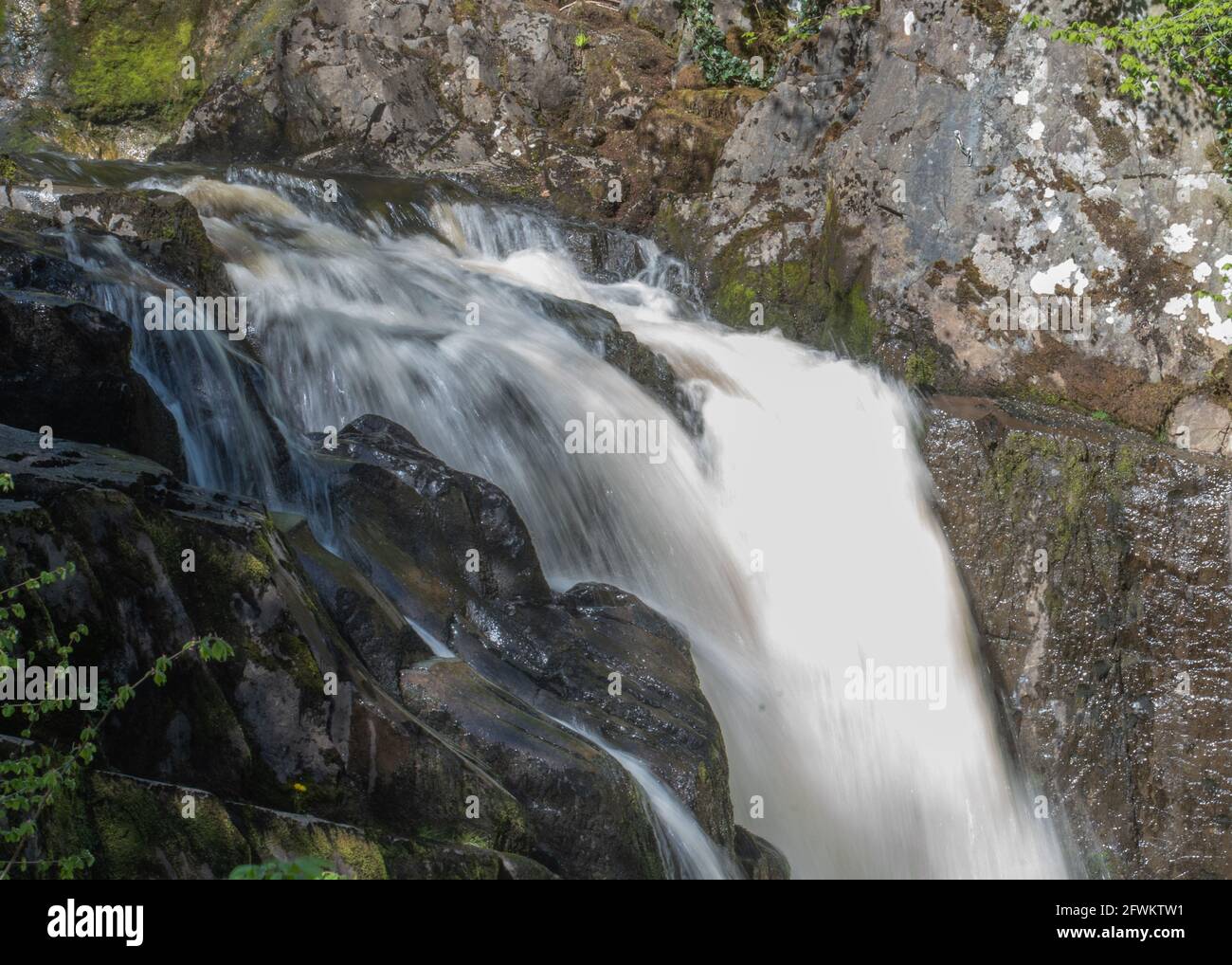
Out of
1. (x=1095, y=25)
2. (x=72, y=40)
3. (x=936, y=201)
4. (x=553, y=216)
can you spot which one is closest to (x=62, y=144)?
(x=72, y=40)

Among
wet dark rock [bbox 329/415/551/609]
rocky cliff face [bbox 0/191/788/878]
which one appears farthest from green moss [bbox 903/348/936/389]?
wet dark rock [bbox 329/415/551/609]

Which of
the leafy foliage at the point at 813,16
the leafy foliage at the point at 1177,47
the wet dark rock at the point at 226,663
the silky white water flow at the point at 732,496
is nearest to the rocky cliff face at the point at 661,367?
the wet dark rock at the point at 226,663

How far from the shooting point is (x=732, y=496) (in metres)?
8.92

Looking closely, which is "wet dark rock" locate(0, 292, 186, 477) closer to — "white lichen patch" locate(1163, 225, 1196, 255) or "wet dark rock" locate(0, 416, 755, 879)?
"wet dark rock" locate(0, 416, 755, 879)

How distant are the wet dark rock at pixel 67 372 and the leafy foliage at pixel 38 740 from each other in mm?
1524

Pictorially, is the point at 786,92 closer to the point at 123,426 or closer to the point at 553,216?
the point at 553,216

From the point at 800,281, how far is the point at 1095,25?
3.23 m

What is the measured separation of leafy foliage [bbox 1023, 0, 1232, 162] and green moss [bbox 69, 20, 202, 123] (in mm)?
11735

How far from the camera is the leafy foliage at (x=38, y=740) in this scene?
309 cm

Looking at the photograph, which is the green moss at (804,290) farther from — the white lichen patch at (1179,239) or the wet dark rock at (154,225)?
the wet dark rock at (154,225)

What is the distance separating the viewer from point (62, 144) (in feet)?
52.1

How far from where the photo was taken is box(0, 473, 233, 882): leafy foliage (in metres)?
3.09

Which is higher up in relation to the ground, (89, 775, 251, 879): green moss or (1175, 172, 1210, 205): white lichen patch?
(1175, 172, 1210, 205): white lichen patch

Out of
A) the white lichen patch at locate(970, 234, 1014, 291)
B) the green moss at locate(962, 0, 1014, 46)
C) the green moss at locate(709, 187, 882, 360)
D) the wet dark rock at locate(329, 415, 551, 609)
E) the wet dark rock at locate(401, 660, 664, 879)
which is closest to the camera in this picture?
the wet dark rock at locate(401, 660, 664, 879)
